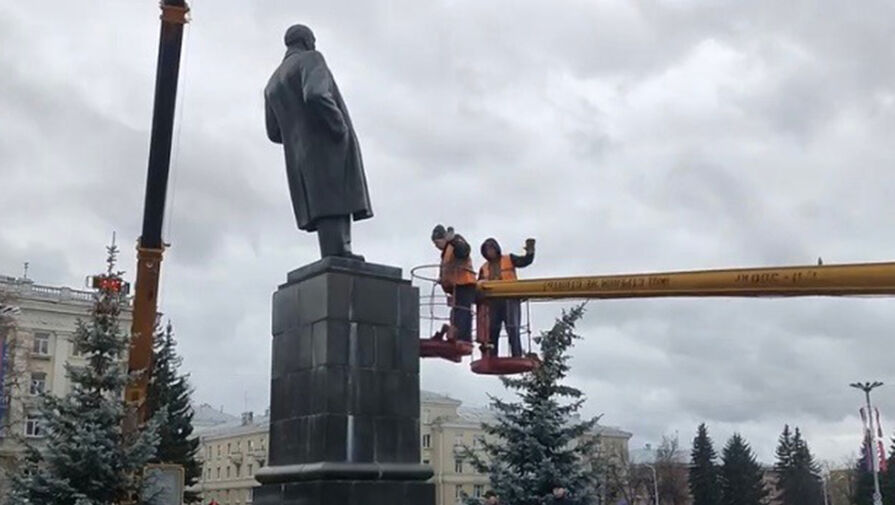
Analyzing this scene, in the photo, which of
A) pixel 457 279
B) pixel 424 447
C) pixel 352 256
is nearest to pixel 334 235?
pixel 352 256

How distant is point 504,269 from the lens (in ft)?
60.1

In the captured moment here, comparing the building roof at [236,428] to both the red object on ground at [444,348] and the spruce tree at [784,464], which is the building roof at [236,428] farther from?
the red object on ground at [444,348]

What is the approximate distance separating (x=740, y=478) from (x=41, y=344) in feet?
137

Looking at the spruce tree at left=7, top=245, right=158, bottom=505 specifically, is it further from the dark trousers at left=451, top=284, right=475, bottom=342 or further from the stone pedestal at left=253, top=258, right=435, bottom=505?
the stone pedestal at left=253, top=258, right=435, bottom=505

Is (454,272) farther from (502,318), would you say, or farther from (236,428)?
(236,428)

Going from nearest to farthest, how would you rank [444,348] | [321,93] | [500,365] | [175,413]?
[321,93], [444,348], [500,365], [175,413]

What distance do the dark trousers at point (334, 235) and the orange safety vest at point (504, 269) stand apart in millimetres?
8449

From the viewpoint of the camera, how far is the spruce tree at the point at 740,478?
64000 mm

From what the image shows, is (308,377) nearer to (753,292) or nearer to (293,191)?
(293,191)

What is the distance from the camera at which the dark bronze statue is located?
9.82 metres

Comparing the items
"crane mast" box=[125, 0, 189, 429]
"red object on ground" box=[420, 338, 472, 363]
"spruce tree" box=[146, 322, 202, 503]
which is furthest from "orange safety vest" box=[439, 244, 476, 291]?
"spruce tree" box=[146, 322, 202, 503]

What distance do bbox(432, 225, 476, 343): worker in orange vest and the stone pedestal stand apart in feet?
24.4

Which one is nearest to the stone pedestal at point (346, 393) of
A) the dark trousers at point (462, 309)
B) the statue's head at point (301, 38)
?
the statue's head at point (301, 38)

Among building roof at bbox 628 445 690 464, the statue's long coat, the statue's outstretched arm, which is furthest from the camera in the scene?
building roof at bbox 628 445 690 464
